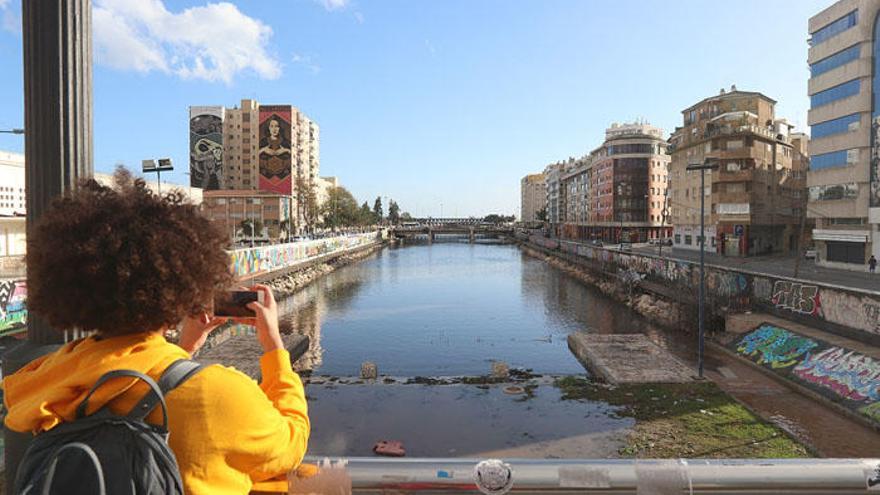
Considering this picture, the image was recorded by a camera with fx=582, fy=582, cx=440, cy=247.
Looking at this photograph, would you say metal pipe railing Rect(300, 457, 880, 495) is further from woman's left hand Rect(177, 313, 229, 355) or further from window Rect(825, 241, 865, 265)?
window Rect(825, 241, 865, 265)

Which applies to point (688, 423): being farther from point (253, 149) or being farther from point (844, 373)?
point (253, 149)

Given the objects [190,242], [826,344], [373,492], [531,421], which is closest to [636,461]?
[373,492]

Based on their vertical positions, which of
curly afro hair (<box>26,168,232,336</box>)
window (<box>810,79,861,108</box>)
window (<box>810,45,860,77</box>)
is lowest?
curly afro hair (<box>26,168,232,336</box>)

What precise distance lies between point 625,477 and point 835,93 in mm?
49335

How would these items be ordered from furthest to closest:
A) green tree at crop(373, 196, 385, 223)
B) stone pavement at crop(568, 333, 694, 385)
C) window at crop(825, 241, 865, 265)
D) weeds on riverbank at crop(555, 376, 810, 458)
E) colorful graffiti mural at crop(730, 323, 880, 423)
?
green tree at crop(373, 196, 385, 223) < window at crop(825, 241, 865, 265) < stone pavement at crop(568, 333, 694, 385) < colorful graffiti mural at crop(730, 323, 880, 423) < weeds on riverbank at crop(555, 376, 810, 458)

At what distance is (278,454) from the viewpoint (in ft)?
6.03

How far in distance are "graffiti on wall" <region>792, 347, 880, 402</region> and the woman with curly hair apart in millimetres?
A: 20265

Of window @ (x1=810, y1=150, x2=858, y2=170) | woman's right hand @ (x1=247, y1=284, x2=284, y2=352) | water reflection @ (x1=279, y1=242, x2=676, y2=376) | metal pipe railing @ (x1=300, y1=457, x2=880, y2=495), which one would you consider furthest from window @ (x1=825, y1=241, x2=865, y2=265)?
woman's right hand @ (x1=247, y1=284, x2=284, y2=352)

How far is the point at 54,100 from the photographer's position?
3.26 metres

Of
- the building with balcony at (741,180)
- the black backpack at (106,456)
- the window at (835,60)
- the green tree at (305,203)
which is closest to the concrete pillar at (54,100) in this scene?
the black backpack at (106,456)

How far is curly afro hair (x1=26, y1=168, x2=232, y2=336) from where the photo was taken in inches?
72.1

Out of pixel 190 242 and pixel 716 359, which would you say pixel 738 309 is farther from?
pixel 190 242

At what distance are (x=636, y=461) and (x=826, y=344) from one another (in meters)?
23.1

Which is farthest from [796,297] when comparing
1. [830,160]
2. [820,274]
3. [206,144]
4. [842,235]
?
[206,144]
